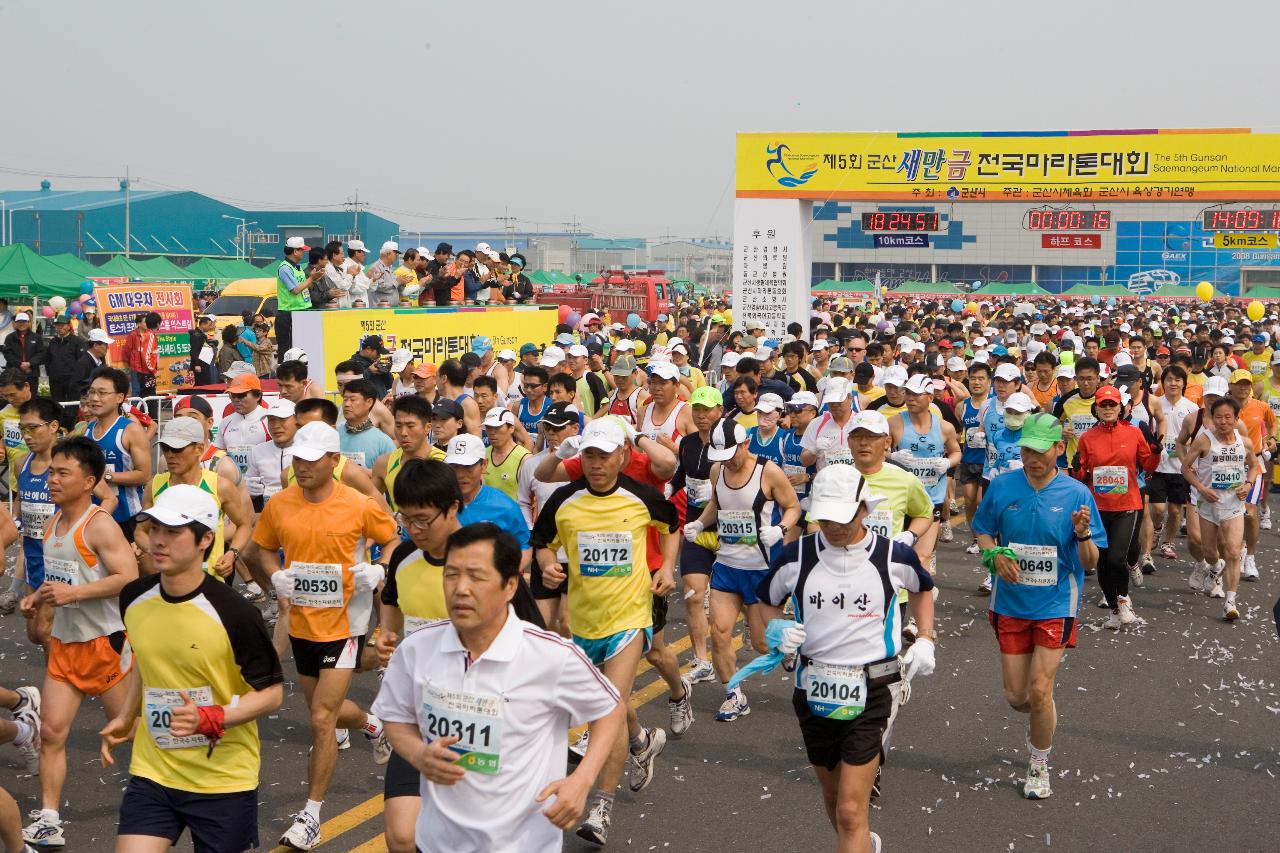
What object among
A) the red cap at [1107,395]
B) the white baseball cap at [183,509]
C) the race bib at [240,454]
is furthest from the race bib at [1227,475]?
the white baseball cap at [183,509]

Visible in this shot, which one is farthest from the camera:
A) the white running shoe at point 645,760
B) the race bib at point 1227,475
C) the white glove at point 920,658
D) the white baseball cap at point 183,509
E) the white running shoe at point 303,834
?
the race bib at point 1227,475

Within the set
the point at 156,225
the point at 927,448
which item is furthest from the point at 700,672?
the point at 156,225

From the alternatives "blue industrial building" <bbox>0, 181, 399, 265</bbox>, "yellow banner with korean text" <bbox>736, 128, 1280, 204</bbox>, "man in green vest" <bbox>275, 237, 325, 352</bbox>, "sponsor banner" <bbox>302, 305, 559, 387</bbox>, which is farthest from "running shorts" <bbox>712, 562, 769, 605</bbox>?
"blue industrial building" <bbox>0, 181, 399, 265</bbox>

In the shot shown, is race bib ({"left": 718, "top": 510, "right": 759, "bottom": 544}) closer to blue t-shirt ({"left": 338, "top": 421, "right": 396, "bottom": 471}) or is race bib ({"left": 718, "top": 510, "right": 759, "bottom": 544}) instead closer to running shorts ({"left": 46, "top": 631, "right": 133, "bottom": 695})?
blue t-shirt ({"left": 338, "top": 421, "right": 396, "bottom": 471})

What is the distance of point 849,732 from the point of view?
17.9ft

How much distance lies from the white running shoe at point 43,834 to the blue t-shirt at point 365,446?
358cm

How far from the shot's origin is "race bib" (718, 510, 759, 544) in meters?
8.10

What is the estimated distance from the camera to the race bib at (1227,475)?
11.2 meters

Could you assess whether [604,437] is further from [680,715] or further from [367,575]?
[680,715]

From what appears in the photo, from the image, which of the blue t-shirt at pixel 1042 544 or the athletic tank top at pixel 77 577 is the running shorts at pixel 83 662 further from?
the blue t-shirt at pixel 1042 544

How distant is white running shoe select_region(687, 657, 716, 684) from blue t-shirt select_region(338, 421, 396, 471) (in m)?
2.54

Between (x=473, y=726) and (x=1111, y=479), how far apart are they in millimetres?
7704

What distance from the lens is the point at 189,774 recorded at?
472cm

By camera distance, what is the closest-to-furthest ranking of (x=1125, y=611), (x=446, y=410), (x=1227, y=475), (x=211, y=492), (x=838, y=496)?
(x=838, y=496) → (x=211, y=492) → (x=446, y=410) → (x=1125, y=611) → (x=1227, y=475)
